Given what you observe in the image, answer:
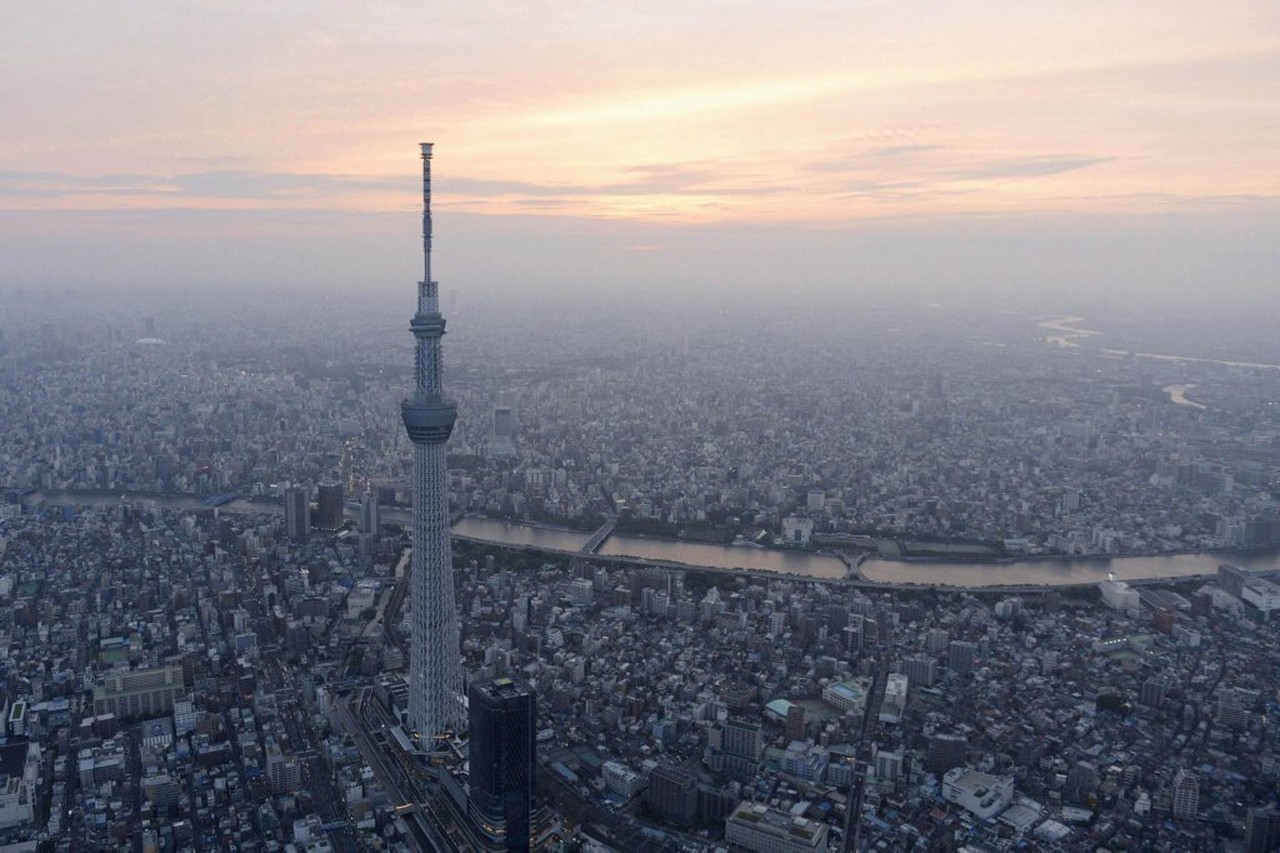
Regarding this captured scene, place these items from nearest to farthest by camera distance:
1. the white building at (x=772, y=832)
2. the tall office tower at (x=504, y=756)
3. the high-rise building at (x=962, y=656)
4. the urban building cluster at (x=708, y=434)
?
the tall office tower at (x=504, y=756)
the white building at (x=772, y=832)
the high-rise building at (x=962, y=656)
the urban building cluster at (x=708, y=434)

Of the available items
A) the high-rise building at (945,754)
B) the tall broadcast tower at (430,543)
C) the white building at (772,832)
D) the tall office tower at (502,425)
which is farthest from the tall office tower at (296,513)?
the high-rise building at (945,754)

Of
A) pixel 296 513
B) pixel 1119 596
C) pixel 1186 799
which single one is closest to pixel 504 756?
pixel 1186 799

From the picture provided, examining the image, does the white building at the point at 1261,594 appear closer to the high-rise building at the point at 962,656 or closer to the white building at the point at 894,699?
the high-rise building at the point at 962,656

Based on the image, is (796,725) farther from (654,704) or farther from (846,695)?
(654,704)

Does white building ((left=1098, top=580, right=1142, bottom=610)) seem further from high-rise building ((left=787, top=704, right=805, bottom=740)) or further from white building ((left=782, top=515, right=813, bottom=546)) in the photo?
high-rise building ((left=787, top=704, right=805, bottom=740))

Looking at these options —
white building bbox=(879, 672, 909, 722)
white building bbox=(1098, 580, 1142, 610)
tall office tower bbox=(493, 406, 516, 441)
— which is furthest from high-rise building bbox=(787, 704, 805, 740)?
tall office tower bbox=(493, 406, 516, 441)
